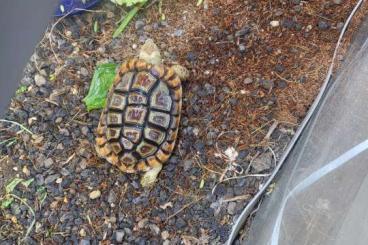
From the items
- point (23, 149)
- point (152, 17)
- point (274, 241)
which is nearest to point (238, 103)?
point (152, 17)

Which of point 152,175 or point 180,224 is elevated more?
point 152,175

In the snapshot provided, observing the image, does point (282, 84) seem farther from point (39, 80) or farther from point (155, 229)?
point (39, 80)

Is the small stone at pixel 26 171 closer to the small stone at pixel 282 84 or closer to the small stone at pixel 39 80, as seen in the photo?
the small stone at pixel 39 80

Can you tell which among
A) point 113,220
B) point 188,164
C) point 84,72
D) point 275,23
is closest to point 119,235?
point 113,220

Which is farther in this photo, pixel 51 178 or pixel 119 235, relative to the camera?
pixel 51 178

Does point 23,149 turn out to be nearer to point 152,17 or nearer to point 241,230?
point 152,17

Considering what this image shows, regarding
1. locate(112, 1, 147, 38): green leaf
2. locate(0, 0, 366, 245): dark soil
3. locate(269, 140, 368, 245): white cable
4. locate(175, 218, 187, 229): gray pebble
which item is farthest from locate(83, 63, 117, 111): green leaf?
locate(269, 140, 368, 245): white cable

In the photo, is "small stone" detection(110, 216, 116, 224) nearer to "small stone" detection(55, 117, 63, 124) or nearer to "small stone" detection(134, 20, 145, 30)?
"small stone" detection(55, 117, 63, 124)
